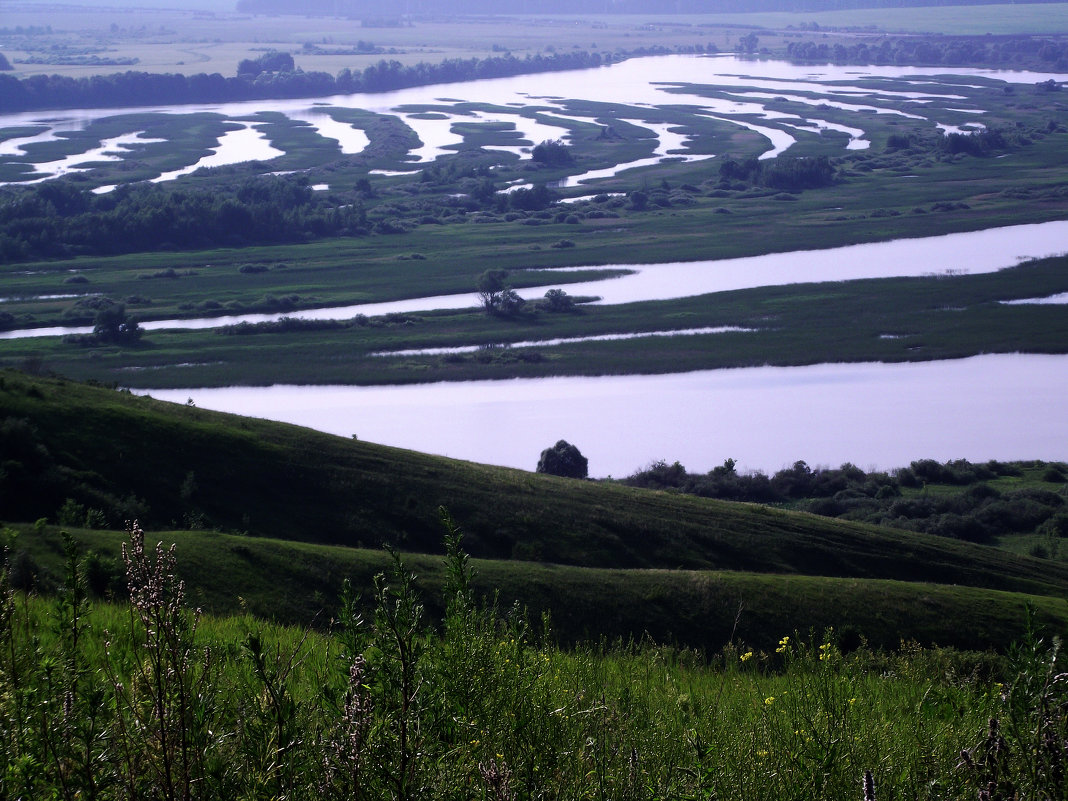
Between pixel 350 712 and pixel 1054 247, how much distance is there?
70.2 m

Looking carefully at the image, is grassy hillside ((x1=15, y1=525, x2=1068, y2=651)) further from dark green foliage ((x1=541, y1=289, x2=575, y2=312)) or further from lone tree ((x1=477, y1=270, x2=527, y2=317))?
dark green foliage ((x1=541, y1=289, x2=575, y2=312))

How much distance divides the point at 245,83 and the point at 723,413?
121 meters

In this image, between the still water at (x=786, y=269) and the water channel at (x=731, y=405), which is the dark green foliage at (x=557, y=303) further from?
the water channel at (x=731, y=405)

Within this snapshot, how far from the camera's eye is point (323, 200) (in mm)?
78188

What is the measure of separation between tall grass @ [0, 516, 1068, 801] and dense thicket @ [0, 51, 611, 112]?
137m

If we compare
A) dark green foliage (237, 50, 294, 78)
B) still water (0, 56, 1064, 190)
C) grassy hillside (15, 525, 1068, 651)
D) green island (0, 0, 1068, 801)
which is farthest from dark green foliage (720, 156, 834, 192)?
dark green foliage (237, 50, 294, 78)

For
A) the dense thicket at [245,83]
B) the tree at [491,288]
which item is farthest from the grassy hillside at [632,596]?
the dense thicket at [245,83]

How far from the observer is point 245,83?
141 m

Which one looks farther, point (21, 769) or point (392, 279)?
point (392, 279)

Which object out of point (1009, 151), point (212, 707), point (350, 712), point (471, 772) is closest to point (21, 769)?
point (212, 707)

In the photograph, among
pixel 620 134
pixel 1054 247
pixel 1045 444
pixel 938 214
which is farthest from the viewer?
pixel 620 134

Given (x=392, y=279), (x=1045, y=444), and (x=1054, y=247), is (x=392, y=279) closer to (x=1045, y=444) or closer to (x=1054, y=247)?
(x=1045, y=444)

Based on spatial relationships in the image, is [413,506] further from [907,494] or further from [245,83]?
[245,83]

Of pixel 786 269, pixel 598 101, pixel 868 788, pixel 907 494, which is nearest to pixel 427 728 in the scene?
pixel 868 788
